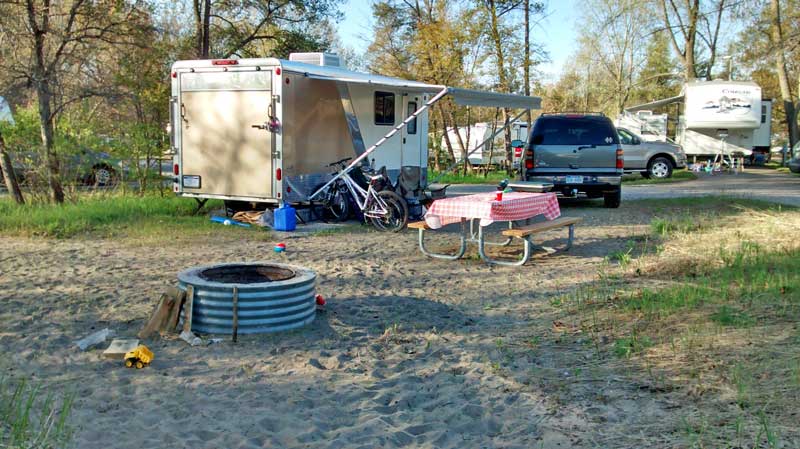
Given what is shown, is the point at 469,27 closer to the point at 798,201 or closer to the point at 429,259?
the point at 798,201

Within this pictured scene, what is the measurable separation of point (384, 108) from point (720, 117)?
17932mm

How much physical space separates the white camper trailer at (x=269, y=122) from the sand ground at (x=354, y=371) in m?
A: 3.47

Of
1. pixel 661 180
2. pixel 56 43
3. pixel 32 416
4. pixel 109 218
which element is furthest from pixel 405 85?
pixel 661 180

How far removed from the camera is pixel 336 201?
11430mm

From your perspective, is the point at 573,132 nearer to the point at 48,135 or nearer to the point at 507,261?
the point at 507,261

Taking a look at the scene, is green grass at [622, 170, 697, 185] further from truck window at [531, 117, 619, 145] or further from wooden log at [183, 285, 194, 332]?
wooden log at [183, 285, 194, 332]

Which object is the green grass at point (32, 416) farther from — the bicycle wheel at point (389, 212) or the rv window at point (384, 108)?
the rv window at point (384, 108)

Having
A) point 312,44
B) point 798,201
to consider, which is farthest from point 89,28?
Answer: point 798,201

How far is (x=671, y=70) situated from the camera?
4562 centimetres

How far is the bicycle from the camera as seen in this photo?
1056cm

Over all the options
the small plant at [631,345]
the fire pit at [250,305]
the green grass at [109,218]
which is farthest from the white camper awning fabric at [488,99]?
the small plant at [631,345]

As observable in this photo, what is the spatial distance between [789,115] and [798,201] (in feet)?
59.8

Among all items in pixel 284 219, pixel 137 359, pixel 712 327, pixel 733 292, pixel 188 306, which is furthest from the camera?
pixel 284 219

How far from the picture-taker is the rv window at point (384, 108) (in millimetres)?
12273
